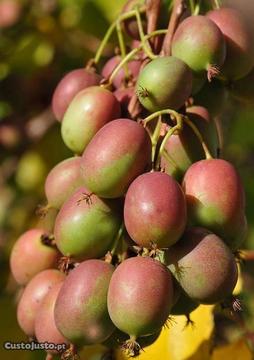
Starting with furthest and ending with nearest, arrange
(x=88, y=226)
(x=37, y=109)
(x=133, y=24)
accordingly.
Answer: (x=37, y=109) → (x=133, y=24) → (x=88, y=226)

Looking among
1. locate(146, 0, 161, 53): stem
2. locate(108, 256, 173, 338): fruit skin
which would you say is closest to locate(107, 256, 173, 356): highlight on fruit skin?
locate(108, 256, 173, 338): fruit skin

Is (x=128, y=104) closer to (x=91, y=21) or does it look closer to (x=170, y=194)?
(x=170, y=194)

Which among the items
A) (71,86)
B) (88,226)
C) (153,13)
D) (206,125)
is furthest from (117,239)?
(153,13)

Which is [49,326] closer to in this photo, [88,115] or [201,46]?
[88,115]

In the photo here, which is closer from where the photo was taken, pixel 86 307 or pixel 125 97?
pixel 86 307

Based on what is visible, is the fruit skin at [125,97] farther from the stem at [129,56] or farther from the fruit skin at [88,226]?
the fruit skin at [88,226]

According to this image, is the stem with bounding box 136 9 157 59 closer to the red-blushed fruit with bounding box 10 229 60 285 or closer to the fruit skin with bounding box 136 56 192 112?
the fruit skin with bounding box 136 56 192 112

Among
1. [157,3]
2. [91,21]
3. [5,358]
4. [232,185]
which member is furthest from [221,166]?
[91,21]
